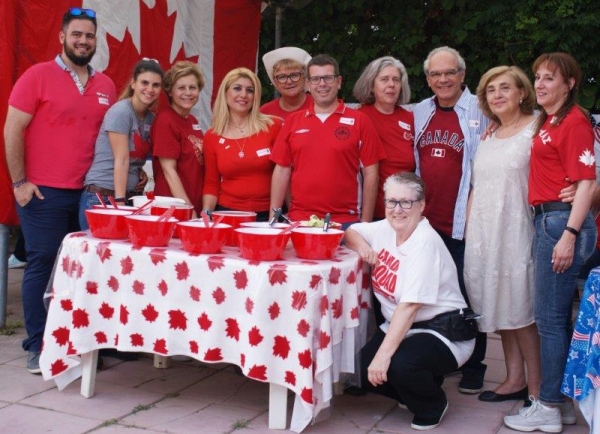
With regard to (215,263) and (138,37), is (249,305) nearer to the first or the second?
(215,263)

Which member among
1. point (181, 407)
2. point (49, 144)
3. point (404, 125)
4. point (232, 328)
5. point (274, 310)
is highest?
point (404, 125)

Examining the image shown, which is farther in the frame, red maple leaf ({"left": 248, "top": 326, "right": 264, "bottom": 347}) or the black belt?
the black belt

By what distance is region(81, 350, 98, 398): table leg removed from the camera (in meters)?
3.48

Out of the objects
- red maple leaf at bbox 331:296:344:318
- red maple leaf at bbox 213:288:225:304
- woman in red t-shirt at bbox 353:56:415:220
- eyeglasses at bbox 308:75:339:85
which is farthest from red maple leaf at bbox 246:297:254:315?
eyeglasses at bbox 308:75:339:85

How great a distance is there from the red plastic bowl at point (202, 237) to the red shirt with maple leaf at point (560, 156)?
52.7 inches

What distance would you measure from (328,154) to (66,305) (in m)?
1.41

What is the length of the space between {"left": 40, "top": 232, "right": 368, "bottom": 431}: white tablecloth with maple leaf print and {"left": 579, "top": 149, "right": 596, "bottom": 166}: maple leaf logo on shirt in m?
1.00

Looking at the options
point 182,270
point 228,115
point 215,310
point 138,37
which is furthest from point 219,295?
point 138,37

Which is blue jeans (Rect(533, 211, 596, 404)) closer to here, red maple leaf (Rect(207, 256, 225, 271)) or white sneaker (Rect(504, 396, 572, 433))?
white sneaker (Rect(504, 396, 572, 433))

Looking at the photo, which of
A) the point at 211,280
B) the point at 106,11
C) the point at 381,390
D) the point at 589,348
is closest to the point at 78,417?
the point at 211,280

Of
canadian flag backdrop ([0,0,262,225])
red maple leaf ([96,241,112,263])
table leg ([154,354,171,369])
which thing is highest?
canadian flag backdrop ([0,0,262,225])

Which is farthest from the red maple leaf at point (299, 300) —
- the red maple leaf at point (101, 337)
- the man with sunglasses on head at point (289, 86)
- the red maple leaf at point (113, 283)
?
the man with sunglasses on head at point (289, 86)

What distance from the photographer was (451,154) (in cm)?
379

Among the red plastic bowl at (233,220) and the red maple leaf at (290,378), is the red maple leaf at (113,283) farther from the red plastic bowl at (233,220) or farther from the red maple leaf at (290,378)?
the red maple leaf at (290,378)
